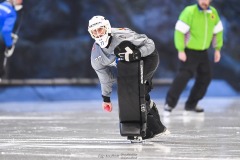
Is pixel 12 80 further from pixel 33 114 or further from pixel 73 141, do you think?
pixel 73 141

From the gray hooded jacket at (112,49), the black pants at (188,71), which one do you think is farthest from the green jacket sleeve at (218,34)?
the gray hooded jacket at (112,49)

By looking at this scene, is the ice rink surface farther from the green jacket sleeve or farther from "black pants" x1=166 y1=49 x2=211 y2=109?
the green jacket sleeve

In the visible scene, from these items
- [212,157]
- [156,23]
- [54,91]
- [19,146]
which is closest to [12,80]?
[54,91]

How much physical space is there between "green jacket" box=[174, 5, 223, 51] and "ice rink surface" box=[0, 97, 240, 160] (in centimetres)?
80

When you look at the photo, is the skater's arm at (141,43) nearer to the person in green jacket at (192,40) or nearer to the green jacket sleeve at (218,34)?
the person in green jacket at (192,40)

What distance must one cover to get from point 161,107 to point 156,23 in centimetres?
183

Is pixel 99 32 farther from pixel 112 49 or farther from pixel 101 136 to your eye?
pixel 101 136

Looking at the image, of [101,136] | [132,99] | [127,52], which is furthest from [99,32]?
[101,136]

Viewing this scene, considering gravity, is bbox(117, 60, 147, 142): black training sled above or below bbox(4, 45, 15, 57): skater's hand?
above

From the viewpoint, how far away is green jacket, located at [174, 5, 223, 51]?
7.75 m

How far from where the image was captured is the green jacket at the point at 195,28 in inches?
305

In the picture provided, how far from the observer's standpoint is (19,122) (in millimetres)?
6871

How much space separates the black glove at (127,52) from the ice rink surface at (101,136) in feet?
1.97

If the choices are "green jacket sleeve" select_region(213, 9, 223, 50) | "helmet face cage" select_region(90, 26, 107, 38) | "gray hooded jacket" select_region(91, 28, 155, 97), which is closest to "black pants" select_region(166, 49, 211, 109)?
"green jacket sleeve" select_region(213, 9, 223, 50)
